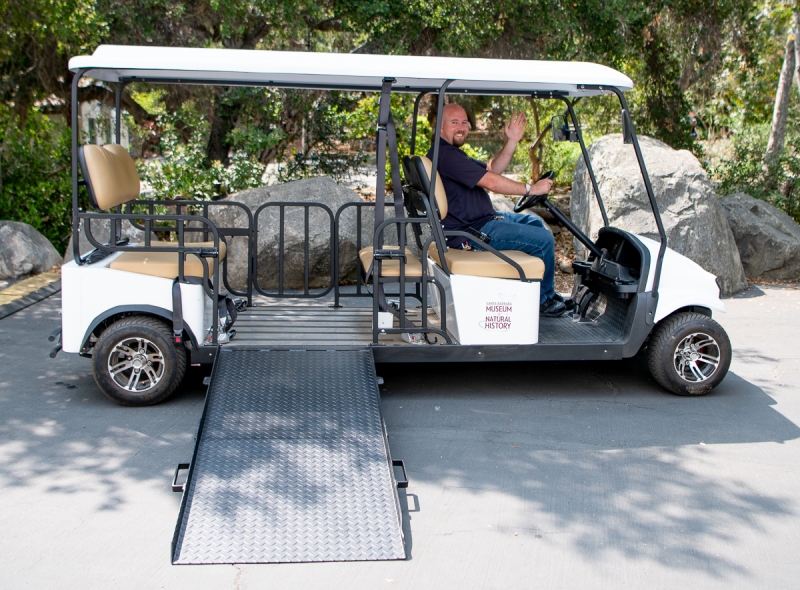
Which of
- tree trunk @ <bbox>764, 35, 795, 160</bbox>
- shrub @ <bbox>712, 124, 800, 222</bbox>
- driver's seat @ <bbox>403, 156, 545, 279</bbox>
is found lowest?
driver's seat @ <bbox>403, 156, 545, 279</bbox>

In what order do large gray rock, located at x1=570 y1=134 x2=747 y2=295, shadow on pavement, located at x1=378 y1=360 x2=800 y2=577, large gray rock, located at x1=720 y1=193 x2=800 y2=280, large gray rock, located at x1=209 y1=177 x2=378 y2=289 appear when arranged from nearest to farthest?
Result: shadow on pavement, located at x1=378 y1=360 x2=800 y2=577 → large gray rock, located at x1=209 y1=177 x2=378 y2=289 → large gray rock, located at x1=570 y1=134 x2=747 y2=295 → large gray rock, located at x1=720 y1=193 x2=800 y2=280

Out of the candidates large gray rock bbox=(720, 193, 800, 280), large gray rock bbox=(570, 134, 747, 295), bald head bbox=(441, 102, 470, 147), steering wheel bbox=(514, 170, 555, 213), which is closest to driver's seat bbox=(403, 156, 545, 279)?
bald head bbox=(441, 102, 470, 147)

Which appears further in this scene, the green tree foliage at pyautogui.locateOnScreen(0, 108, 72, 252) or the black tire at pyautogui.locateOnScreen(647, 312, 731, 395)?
the green tree foliage at pyautogui.locateOnScreen(0, 108, 72, 252)

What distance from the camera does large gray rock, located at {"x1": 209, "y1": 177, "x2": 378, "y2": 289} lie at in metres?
7.83

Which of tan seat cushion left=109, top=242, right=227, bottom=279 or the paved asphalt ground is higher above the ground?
tan seat cushion left=109, top=242, right=227, bottom=279

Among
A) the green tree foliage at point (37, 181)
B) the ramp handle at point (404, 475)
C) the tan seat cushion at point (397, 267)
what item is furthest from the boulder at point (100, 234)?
the ramp handle at point (404, 475)

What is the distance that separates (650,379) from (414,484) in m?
2.46

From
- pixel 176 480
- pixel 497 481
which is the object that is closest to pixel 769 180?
pixel 497 481

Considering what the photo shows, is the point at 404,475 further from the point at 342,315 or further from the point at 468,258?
the point at 342,315

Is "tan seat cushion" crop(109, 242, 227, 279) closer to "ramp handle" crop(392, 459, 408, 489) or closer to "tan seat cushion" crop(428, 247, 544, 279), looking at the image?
"tan seat cushion" crop(428, 247, 544, 279)

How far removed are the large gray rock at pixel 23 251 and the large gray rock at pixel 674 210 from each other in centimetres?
577

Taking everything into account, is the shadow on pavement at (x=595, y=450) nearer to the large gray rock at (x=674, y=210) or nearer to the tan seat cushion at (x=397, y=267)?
the tan seat cushion at (x=397, y=267)

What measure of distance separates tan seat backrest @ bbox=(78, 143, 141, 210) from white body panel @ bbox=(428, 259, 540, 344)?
2159mm

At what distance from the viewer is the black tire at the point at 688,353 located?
5.17m
